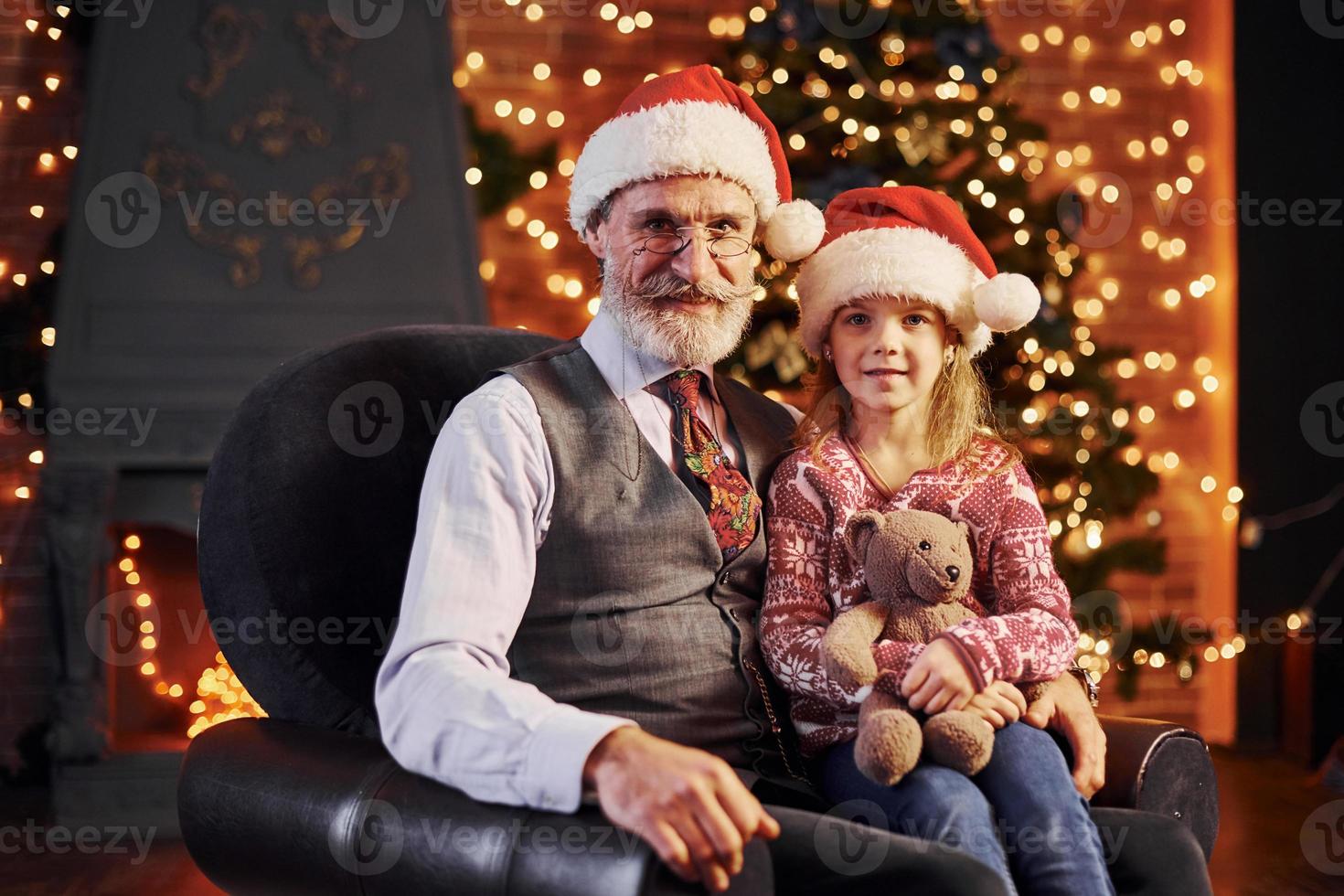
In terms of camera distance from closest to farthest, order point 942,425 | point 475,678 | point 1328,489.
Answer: point 475,678
point 942,425
point 1328,489

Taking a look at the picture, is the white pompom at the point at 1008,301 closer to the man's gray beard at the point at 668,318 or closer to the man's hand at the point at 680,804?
the man's gray beard at the point at 668,318

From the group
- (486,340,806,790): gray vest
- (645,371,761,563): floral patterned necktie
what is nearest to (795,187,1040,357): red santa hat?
(645,371,761,563): floral patterned necktie

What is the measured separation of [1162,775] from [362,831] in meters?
1.00

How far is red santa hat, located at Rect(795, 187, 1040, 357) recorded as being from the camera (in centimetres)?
162

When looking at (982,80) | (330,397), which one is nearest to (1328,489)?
(982,80)

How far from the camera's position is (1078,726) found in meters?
1.44

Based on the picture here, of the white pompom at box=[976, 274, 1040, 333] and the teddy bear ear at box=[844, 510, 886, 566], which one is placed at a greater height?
the white pompom at box=[976, 274, 1040, 333]

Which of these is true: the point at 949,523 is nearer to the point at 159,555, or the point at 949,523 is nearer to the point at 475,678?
the point at 475,678

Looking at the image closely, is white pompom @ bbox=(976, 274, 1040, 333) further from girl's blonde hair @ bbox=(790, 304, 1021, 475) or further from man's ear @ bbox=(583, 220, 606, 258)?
man's ear @ bbox=(583, 220, 606, 258)

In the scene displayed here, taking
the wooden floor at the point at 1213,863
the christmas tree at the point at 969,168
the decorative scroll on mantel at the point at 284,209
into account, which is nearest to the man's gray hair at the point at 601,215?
the christmas tree at the point at 969,168

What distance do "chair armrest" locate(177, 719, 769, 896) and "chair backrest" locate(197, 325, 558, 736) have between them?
3.6 inches

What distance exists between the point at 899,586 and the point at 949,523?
0.11m

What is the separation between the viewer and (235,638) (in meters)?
1.44

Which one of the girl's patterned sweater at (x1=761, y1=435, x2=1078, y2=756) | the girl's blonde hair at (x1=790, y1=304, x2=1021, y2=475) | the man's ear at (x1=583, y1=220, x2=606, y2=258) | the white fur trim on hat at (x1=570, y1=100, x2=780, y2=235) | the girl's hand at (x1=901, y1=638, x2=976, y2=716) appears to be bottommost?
the girl's hand at (x1=901, y1=638, x2=976, y2=716)
